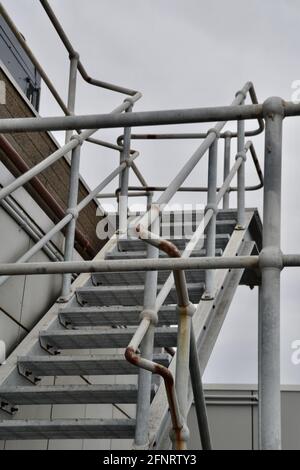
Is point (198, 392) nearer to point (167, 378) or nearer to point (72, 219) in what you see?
point (167, 378)

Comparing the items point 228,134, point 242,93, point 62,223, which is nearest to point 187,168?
point 62,223

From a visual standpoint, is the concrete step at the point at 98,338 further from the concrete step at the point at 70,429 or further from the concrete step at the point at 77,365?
the concrete step at the point at 70,429

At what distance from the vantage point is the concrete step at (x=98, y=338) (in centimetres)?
414

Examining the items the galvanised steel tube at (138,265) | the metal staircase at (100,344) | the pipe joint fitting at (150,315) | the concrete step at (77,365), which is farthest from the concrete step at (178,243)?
the galvanised steel tube at (138,265)

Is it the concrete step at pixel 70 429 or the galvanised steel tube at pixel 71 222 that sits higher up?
the galvanised steel tube at pixel 71 222

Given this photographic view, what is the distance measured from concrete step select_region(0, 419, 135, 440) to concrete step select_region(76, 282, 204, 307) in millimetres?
1110

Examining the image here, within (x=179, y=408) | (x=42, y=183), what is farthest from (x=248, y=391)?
(x=179, y=408)

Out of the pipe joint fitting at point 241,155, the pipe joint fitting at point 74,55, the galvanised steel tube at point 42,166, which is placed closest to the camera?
the galvanised steel tube at point 42,166

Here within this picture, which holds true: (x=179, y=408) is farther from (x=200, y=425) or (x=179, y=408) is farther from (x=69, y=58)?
(x=69, y=58)

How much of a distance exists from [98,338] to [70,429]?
2.59 feet

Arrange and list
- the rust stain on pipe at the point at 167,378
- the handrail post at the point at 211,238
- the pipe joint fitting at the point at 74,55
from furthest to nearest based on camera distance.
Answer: the pipe joint fitting at the point at 74,55, the handrail post at the point at 211,238, the rust stain on pipe at the point at 167,378

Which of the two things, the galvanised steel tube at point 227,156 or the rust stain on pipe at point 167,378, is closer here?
the rust stain on pipe at point 167,378

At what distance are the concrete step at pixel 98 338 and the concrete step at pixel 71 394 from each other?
1.24 feet
